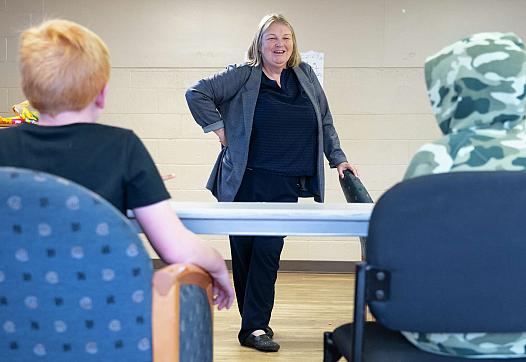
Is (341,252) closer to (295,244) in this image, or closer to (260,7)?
(295,244)

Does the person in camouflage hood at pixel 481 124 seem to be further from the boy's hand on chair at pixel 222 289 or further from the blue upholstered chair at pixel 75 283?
the blue upholstered chair at pixel 75 283

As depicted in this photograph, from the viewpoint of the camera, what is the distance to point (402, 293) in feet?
4.21

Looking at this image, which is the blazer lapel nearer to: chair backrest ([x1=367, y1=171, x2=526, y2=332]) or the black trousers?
the black trousers

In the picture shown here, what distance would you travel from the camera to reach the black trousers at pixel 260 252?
10.1ft

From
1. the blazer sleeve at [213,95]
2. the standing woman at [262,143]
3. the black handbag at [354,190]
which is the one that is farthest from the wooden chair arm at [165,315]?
the blazer sleeve at [213,95]

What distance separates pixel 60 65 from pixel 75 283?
16.2 inches

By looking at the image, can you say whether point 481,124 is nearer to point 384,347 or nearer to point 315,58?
point 384,347

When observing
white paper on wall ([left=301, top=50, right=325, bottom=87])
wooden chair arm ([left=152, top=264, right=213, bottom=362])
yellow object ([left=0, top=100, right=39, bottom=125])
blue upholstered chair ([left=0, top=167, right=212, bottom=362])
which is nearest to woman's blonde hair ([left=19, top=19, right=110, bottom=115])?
blue upholstered chair ([left=0, top=167, right=212, bottom=362])

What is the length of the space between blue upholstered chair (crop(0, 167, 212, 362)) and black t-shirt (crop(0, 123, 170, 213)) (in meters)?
0.15

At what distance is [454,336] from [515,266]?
198 millimetres

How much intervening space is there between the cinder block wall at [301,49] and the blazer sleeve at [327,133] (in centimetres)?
176

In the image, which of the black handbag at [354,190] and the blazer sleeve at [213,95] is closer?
the black handbag at [354,190]

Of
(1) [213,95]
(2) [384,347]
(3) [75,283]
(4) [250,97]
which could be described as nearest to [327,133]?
(4) [250,97]

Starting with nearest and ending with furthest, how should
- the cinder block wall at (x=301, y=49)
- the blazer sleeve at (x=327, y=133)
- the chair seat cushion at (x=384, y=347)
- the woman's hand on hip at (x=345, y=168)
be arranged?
the chair seat cushion at (x=384, y=347) → the woman's hand on hip at (x=345, y=168) → the blazer sleeve at (x=327, y=133) → the cinder block wall at (x=301, y=49)
